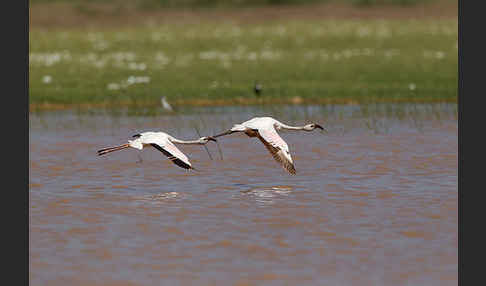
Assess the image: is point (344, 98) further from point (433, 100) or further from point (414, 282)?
point (414, 282)

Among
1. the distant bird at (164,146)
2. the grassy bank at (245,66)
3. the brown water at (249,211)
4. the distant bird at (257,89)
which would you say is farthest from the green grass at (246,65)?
the distant bird at (164,146)

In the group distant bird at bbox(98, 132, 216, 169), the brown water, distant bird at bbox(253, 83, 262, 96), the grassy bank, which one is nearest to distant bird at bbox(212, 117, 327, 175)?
the brown water

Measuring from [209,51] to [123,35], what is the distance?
31.1ft

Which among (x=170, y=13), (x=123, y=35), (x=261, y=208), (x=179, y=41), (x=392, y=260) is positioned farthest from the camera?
(x=170, y=13)

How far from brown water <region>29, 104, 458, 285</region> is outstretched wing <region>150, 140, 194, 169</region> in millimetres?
562

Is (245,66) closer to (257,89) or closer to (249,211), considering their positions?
(257,89)

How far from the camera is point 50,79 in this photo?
107ft

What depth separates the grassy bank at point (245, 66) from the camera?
2958 cm

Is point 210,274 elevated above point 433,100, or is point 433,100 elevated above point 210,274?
point 433,100

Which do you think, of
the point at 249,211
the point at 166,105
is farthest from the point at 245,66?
the point at 249,211

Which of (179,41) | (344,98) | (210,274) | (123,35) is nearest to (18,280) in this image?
(210,274)

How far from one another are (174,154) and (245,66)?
22505 mm

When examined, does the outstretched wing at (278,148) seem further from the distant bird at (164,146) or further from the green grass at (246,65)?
the green grass at (246,65)

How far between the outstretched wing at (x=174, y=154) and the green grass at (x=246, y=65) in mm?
14128
